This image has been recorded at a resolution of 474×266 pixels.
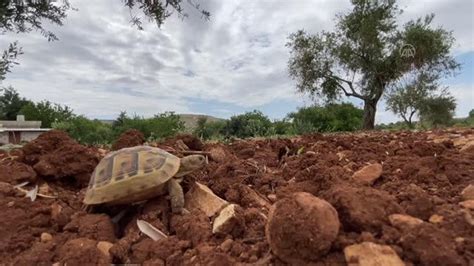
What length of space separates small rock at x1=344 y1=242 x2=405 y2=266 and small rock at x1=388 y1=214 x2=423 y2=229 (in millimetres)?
155

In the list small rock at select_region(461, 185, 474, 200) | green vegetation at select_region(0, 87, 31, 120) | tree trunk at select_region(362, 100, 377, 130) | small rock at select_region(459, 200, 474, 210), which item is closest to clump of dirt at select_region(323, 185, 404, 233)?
small rock at select_region(459, 200, 474, 210)

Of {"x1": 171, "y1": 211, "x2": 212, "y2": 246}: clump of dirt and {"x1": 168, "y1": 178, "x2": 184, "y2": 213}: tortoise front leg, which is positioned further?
{"x1": 168, "y1": 178, "x2": 184, "y2": 213}: tortoise front leg

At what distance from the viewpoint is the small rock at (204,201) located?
2785 millimetres

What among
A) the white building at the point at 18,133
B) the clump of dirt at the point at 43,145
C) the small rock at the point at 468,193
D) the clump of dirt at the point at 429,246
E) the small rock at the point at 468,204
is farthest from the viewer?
the white building at the point at 18,133

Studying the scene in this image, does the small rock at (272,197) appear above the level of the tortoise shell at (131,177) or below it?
below

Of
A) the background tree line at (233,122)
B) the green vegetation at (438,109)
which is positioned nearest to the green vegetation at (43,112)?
the background tree line at (233,122)

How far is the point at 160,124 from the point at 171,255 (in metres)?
13.1

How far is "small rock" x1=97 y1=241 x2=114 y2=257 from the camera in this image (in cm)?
243

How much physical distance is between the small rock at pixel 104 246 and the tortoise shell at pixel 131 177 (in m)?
0.38

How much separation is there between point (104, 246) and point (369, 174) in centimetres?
170

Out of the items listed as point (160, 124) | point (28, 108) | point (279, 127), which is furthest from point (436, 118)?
point (28, 108)

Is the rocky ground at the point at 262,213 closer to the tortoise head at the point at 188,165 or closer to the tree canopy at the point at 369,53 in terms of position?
the tortoise head at the point at 188,165

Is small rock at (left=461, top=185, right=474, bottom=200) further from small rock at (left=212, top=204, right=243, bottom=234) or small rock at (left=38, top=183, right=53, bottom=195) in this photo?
small rock at (left=38, top=183, right=53, bottom=195)

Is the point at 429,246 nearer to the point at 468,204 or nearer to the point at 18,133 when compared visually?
the point at 468,204
